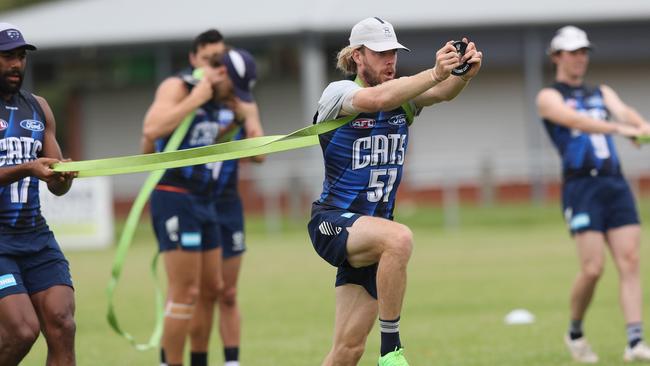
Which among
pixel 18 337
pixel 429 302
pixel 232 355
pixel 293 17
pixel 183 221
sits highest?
pixel 293 17

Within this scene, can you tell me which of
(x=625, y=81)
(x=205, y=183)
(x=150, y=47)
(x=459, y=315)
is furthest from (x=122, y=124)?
(x=205, y=183)

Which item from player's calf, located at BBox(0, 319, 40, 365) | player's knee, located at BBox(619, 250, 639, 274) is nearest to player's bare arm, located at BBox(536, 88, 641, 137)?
player's knee, located at BBox(619, 250, 639, 274)

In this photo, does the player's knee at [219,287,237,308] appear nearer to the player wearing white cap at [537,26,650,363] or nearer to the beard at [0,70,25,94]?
the player wearing white cap at [537,26,650,363]

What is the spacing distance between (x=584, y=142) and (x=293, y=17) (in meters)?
23.8

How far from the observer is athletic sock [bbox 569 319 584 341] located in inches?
410

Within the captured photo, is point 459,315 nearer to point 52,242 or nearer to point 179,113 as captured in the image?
point 179,113

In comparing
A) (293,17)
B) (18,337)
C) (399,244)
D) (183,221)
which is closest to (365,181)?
(399,244)

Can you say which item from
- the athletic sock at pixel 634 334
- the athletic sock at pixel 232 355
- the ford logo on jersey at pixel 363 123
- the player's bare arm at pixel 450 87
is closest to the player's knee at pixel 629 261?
the athletic sock at pixel 634 334

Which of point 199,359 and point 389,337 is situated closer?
point 389,337

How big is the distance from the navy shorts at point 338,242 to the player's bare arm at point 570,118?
350cm

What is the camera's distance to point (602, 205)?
411 inches

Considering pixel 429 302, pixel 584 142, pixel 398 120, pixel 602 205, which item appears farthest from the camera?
pixel 429 302

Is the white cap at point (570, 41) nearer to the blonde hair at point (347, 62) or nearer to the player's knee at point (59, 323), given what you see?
the blonde hair at point (347, 62)

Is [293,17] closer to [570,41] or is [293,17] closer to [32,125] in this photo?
[570,41]
